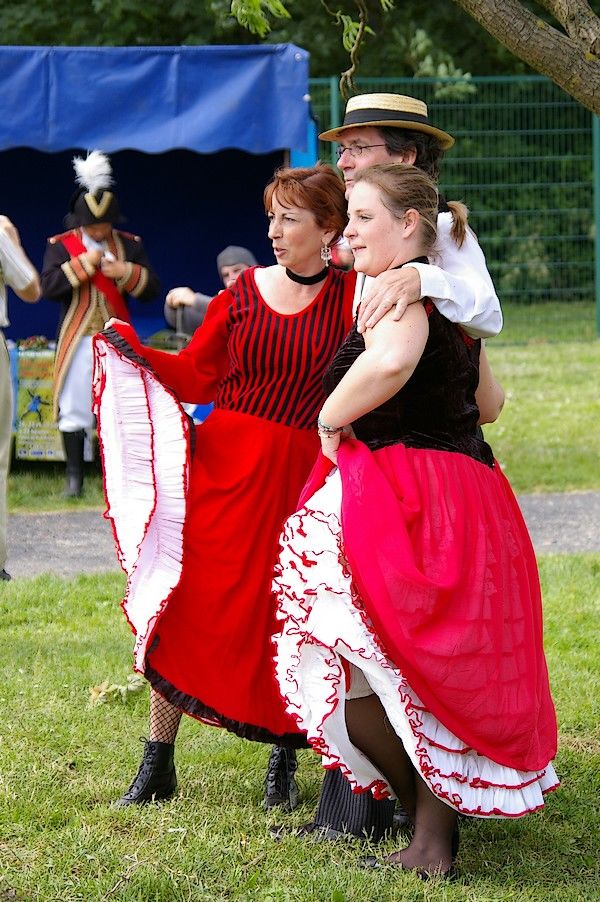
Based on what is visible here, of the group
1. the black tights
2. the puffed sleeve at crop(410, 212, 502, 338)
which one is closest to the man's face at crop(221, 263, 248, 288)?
the puffed sleeve at crop(410, 212, 502, 338)

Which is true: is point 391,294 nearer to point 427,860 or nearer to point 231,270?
point 427,860

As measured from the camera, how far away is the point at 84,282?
8156 millimetres

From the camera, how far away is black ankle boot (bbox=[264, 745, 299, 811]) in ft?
12.1

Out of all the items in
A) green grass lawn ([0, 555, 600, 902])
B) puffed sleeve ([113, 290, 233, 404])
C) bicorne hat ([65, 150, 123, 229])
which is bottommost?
green grass lawn ([0, 555, 600, 902])

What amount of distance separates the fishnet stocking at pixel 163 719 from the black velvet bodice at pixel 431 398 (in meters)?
1.01

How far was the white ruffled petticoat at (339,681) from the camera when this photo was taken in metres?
3.01

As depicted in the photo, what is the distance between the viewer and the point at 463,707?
2971 mm

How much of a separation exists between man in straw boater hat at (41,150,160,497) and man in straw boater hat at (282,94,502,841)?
483cm

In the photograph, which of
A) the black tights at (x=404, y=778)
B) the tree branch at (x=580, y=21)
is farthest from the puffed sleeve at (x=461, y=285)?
the black tights at (x=404, y=778)

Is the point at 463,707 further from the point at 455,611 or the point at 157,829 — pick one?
the point at 157,829

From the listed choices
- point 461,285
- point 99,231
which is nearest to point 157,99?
point 99,231

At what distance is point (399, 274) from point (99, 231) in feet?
17.8

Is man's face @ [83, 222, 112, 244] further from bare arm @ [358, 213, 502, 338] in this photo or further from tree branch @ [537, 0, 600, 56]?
bare arm @ [358, 213, 502, 338]

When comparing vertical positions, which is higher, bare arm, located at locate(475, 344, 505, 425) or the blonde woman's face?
the blonde woman's face
